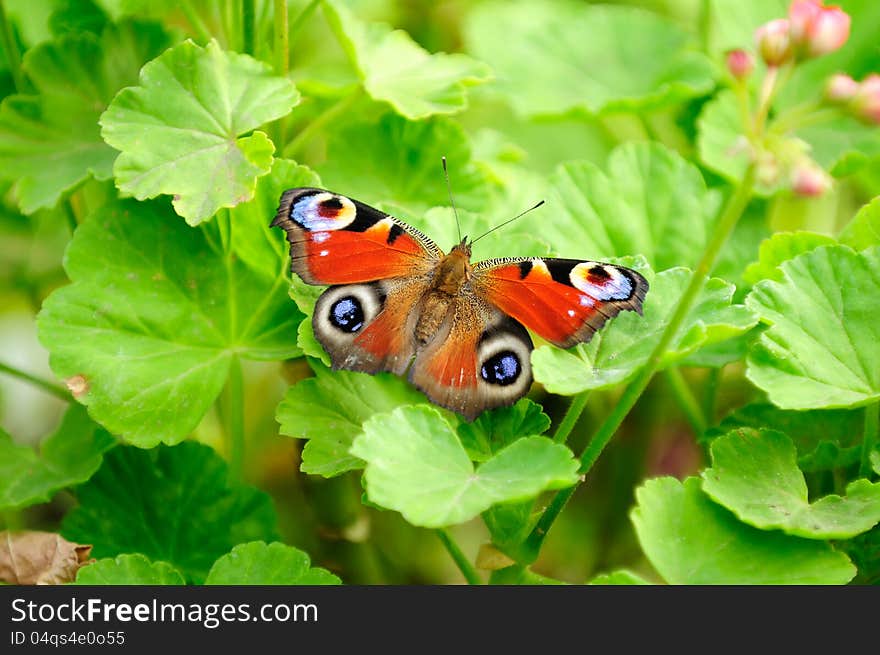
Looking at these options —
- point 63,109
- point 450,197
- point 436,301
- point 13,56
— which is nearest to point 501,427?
point 436,301

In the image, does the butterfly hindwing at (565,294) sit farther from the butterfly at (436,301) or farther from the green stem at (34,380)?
the green stem at (34,380)

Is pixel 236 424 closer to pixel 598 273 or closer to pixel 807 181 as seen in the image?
pixel 598 273

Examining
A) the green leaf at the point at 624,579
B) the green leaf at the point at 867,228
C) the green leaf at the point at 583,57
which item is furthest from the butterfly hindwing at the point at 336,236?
the green leaf at the point at 583,57

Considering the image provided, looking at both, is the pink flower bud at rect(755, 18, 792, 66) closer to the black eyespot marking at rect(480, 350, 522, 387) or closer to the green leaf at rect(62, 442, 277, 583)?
the black eyespot marking at rect(480, 350, 522, 387)
